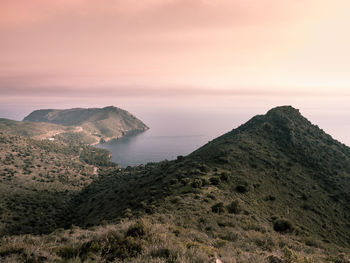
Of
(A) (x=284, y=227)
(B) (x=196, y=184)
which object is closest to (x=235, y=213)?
(A) (x=284, y=227)

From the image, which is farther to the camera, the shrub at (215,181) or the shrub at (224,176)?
the shrub at (224,176)

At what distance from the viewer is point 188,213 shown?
27.0 meters

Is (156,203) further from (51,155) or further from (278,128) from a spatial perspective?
(51,155)

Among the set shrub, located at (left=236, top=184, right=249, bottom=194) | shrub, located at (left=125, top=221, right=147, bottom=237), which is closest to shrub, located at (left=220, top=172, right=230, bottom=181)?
shrub, located at (left=236, top=184, right=249, bottom=194)

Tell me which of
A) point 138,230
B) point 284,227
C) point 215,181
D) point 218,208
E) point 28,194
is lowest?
point 28,194

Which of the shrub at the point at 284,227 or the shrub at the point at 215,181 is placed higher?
the shrub at the point at 215,181

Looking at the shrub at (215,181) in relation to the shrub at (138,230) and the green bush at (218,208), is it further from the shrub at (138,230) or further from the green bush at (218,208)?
the shrub at (138,230)

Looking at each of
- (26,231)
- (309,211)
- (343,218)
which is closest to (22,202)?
(26,231)

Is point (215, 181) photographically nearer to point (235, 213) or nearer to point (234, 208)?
point (234, 208)

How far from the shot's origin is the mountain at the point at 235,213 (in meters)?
11.7

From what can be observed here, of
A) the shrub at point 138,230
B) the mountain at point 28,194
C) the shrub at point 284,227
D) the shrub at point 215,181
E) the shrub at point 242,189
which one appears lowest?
the mountain at point 28,194

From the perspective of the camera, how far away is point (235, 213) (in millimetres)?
29531

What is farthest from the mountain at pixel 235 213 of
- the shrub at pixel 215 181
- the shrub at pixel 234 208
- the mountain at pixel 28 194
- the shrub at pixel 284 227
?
the mountain at pixel 28 194

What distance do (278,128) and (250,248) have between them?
8006 cm
